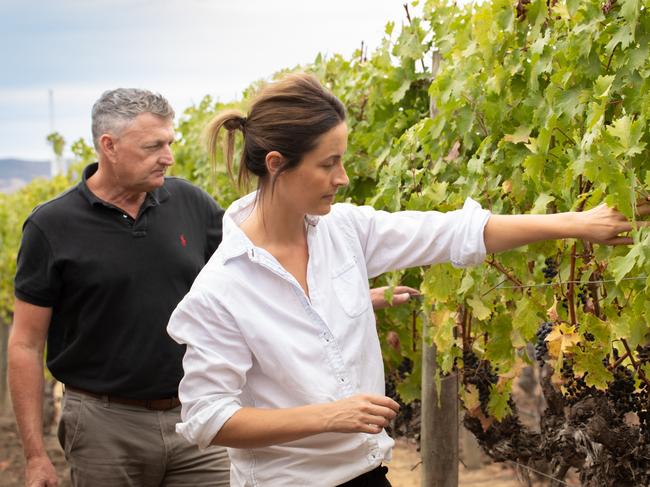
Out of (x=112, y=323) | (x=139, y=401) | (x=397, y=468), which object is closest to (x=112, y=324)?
(x=112, y=323)

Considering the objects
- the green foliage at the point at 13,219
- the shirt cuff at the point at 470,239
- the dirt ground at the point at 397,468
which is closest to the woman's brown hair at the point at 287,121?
the shirt cuff at the point at 470,239

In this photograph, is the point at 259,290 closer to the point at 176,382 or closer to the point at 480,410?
the point at 176,382

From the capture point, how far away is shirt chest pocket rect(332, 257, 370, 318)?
9.01ft

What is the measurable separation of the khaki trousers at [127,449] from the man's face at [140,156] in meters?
0.79

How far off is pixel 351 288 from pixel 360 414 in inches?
17.0

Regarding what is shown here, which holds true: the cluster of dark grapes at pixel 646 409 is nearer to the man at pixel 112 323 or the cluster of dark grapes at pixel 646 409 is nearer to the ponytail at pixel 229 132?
the man at pixel 112 323

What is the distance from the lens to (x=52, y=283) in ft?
12.5

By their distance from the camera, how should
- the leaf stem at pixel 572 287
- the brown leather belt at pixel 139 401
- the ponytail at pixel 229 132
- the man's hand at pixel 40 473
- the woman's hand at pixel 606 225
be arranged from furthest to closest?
the brown leather belt at pixel 139 401, the man's hand at pixel 40 473, the leaf stem at pixel 572 287, the ponytail at pixel 229 132, the woman's hand at pixel 606 225

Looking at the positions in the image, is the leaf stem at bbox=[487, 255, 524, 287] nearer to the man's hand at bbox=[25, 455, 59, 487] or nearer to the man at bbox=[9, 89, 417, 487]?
the man at bbox=[9, 89, 417, 487]

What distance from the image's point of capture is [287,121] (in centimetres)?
270

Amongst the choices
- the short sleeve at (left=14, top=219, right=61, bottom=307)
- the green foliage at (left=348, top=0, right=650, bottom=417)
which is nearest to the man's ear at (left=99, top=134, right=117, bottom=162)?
the short sleeve at (left=14, top=219, right=61, bottom=307)

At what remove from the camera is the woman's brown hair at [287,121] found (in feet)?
8.77

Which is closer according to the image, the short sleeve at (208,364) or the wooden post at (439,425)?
the short sleeve at (208,364)

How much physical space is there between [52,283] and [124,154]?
0.53m
